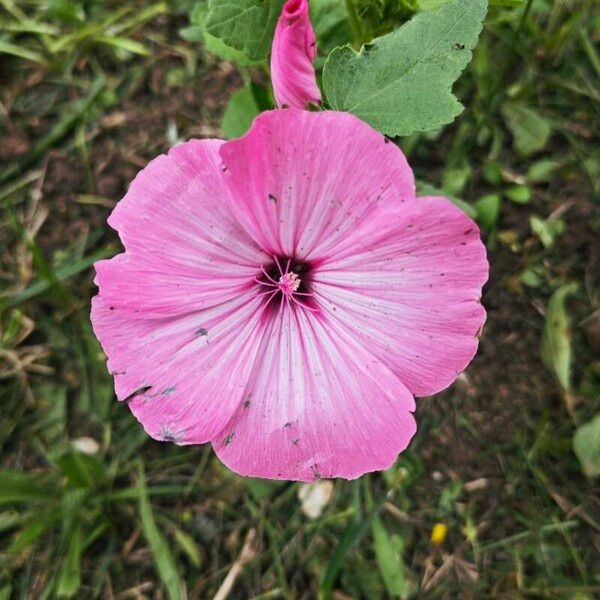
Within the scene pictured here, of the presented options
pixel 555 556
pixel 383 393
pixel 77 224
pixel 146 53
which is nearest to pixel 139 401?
pixel 383 393

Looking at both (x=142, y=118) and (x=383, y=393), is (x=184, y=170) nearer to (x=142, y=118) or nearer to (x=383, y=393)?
(x=383, y=393)

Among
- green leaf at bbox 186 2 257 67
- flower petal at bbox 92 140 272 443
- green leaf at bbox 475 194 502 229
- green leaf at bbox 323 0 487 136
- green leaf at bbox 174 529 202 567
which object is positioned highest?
green leaf at bbox 323 0 487 136

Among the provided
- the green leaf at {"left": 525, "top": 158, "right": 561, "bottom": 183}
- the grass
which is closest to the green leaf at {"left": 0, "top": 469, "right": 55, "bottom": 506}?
the grass

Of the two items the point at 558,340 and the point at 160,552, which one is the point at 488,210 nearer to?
the point at 558,340

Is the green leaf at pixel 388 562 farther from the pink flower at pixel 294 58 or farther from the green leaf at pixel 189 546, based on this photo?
the pink flower at pixel 294 58

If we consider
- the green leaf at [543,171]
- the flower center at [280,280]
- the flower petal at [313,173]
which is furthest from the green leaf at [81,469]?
the green leaf at [543,171]

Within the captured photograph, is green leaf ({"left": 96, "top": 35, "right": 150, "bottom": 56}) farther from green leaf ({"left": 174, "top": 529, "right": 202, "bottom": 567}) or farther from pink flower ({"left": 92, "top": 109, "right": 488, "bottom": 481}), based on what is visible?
green leaf ({"left": 174, "top": 529, "right": 202, "bottom": 567})
